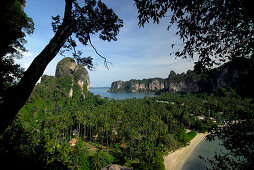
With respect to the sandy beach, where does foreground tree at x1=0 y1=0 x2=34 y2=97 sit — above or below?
above

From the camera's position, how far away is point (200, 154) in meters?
21.0

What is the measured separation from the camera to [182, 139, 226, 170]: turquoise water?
1799 cm

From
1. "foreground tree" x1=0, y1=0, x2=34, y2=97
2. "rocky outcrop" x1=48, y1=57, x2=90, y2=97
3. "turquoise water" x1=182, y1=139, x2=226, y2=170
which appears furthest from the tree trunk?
"rocky outcrop" x1=48, y1=57, x2=90, y2=97

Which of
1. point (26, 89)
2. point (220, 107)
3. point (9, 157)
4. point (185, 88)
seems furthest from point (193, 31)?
point (185, 88)

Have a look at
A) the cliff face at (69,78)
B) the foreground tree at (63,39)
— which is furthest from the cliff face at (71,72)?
the foreground tree at (63,39)

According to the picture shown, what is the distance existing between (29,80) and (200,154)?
2723cm

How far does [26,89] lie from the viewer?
2113mm

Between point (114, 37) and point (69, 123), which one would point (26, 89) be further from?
point (69, 123)

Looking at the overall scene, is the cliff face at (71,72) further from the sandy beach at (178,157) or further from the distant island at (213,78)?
the distant island at (213,78)

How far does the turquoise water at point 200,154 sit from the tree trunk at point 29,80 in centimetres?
2218

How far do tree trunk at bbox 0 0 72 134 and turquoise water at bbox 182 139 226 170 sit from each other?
2218 cm

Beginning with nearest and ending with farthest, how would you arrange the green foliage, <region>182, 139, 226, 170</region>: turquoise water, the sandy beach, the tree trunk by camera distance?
the tree trunk < the green foliage < the sandy beach < <region>182, 139, 226, 170</region>: turquoise water

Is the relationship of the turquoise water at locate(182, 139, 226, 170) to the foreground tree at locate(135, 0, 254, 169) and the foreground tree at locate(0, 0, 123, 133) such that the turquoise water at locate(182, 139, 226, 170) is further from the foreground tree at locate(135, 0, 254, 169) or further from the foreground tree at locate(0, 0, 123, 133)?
the foreground tree at locate(0, 0, 123, 133)

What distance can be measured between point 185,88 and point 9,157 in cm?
13993
